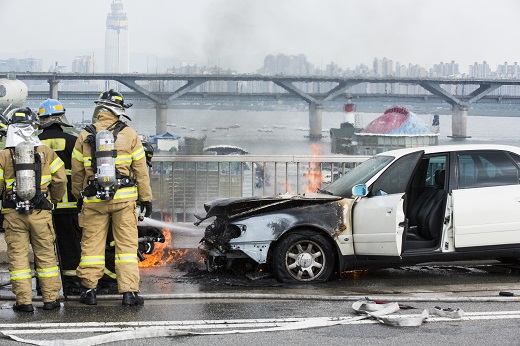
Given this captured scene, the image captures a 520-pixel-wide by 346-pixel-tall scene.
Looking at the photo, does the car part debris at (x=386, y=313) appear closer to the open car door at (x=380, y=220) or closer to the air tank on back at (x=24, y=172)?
the open car door at (x=380, y=220)

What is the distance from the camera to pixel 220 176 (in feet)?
40.5

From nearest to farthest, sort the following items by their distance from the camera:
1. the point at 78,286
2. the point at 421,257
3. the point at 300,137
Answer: the point at 78,286, the point at 421,257, the point at 300,137

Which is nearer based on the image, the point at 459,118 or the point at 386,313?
the point at 386,313

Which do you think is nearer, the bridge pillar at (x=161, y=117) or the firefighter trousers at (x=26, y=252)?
the firefighter trousers at (x=26, y=252)

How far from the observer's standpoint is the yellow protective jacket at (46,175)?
6922 mm

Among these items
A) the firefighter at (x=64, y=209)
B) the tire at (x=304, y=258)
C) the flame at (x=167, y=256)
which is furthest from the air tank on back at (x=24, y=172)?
the flame at (x=167, y=256)

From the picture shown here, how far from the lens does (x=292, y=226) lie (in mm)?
8102

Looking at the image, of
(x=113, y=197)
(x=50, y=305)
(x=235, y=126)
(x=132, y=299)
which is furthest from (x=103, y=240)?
(x=235, y=126)

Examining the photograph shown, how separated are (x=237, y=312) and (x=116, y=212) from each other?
1.35 metres

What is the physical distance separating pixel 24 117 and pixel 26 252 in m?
1.10

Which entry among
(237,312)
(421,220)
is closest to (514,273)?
(421,220)

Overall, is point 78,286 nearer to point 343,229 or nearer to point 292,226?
point 292,226

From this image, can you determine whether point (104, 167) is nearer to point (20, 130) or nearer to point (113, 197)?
point (113, 197)

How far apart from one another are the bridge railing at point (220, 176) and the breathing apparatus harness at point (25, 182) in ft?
16.8
